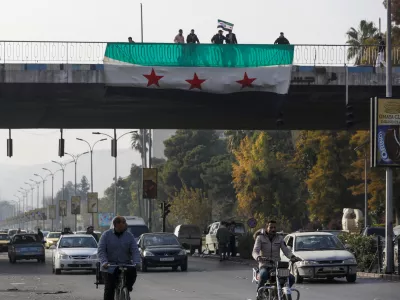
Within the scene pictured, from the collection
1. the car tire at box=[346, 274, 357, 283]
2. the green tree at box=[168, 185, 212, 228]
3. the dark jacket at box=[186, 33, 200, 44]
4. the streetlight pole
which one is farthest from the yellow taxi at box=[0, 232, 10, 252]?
the car tire at box=[346, 274, 357, 283]

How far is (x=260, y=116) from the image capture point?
5431cm

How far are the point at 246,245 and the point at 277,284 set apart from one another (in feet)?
118

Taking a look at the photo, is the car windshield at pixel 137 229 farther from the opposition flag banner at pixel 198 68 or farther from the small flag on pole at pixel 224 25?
Answer: the small flag on pole at pixel 224 25

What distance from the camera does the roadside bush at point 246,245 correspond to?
53.6 metres

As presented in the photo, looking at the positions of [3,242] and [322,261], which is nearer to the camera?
[322,261]

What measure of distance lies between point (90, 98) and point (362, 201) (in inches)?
1543

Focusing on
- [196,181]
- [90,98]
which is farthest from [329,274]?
[196,181]

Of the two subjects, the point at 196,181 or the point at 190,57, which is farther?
the point at 196,181

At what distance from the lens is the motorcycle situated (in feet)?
58.4

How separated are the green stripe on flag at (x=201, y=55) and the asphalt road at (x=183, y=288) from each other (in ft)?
33.2

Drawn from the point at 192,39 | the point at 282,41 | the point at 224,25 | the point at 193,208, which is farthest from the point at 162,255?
the point at 193,208

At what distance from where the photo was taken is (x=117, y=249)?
16500 mm

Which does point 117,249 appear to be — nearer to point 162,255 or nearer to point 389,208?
point 389,208

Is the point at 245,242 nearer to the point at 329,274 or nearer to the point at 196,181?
the point at 329,274
